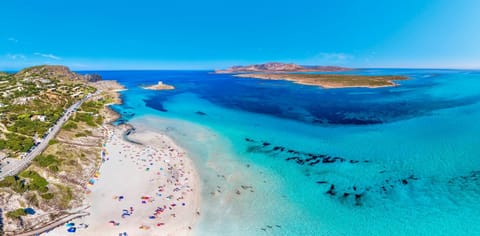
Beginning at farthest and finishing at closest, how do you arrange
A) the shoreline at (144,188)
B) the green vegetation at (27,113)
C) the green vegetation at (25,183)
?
the green vegetation at (27,113) → the green vegetation at (25,183) → the shoreline at (144,188)

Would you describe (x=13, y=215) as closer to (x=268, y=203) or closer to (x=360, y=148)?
(x=268, y=203)

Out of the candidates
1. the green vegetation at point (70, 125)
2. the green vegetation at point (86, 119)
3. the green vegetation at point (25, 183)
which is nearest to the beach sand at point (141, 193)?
the green vegetation at point (25, 183)

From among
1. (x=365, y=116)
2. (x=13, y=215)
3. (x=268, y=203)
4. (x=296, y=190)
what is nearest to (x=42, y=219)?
(x=13, y=215)

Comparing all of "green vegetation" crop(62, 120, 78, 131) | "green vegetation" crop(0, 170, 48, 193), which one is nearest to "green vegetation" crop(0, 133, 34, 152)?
"green vegetation" crop(62, 120, 78, 131)

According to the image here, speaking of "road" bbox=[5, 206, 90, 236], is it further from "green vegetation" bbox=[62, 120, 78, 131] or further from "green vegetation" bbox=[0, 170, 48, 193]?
"green vegetation" bbox=[62, 120, 78, 131]

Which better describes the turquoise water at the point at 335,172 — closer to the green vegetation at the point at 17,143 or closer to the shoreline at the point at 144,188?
the shoreline at the point at 144,188
